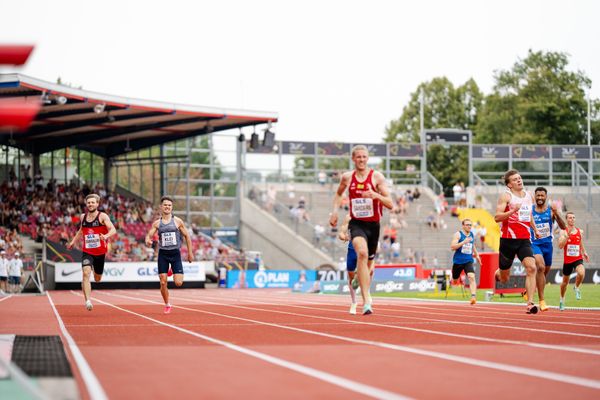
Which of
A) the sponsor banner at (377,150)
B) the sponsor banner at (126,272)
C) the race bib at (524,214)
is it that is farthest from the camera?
the sponsor banner at (377,150)

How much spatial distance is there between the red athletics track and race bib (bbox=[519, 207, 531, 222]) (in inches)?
111

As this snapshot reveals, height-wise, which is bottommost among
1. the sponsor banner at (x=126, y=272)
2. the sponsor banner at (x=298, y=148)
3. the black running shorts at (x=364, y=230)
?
the sponsor banner at (x=126, y=272)

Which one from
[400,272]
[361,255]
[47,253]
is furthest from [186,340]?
[47,253]

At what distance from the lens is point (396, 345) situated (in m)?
9.20

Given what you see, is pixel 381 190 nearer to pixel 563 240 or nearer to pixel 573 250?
pixel 563 240

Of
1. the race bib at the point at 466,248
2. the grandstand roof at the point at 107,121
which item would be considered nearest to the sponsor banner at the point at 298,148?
the grandstand roof at the point at 107,121

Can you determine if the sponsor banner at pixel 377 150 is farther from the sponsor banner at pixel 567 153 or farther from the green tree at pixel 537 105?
the green tree at pixel 537 105

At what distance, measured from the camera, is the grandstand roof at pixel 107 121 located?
42.2 m

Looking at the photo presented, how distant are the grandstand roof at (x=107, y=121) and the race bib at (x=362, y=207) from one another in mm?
26555

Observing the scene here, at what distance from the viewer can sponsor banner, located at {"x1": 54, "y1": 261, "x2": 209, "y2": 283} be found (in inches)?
1682

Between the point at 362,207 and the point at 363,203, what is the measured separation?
0.21ft

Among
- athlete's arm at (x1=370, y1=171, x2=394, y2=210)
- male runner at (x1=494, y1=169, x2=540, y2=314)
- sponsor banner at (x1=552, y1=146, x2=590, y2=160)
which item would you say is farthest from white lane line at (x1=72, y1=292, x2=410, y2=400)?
sponsor banner at (x1=552, y1=146, x2=590, y2=160)

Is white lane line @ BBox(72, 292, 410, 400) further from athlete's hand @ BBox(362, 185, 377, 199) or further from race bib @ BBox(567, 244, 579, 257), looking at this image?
race bib @ BBox(567, 244, 579, 257)

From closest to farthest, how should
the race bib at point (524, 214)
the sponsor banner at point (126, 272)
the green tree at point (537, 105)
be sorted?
the race bib at point (524, 214) → the sponsor banner at point (126, 272) → the green tree at point (537, 105)
